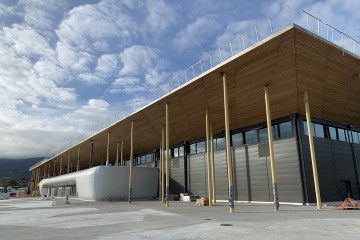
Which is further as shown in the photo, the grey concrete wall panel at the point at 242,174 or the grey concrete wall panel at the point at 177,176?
the grey concrete wall panel at the point at 177,176

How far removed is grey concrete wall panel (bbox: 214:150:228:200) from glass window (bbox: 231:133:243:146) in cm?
156

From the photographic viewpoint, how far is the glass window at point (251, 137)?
29.3m

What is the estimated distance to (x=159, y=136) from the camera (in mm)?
37875

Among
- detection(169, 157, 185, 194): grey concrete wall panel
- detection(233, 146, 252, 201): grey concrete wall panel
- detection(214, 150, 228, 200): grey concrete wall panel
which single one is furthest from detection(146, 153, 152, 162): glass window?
detection(233, 146, 252, 201): grey concrete wall panel

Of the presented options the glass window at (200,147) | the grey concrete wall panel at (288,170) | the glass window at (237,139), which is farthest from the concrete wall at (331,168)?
the glass window at (200,147)

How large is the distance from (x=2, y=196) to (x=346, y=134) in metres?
67.6

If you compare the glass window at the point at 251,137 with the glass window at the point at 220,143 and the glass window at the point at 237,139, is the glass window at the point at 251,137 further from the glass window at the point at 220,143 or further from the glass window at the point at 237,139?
the glass window at the point at 220,143

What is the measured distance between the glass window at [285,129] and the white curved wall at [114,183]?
844 inches

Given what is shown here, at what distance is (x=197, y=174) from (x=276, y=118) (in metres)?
13.1

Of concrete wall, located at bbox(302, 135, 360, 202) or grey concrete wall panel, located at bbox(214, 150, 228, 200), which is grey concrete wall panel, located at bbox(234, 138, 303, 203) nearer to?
concrete wall, located at bbox(302, 135, 360, 202)

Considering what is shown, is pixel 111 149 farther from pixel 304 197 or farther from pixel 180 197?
pixel 304 197

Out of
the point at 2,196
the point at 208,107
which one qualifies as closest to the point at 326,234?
the point at 208,107

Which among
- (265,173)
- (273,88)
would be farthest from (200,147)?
(273,88)

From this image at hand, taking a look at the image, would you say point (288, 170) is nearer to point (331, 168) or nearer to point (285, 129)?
point (285, 129)
